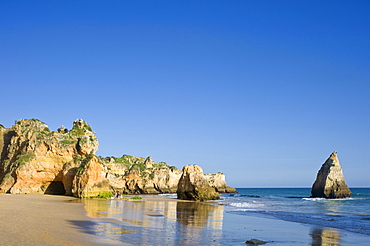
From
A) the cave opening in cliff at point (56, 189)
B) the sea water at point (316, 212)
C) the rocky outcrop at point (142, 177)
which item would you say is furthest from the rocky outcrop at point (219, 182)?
the cave opening in cliff at point (56, 189)

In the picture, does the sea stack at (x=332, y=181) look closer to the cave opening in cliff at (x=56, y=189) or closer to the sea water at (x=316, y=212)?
the sea water at (x=316, y=212)

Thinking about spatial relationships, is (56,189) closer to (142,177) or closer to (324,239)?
(142,177)

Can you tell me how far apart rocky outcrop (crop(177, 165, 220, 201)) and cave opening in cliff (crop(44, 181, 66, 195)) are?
1735 centimetres

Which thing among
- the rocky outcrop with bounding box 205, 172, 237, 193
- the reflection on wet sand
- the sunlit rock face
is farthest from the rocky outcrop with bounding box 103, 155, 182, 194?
the reflection on wet sand

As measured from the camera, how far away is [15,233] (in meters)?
13.8

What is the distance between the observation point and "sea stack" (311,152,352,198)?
79.2 m

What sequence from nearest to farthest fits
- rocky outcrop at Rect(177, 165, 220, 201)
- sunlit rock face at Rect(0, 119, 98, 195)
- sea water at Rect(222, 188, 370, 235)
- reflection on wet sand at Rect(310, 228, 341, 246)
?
reflection on wet sand at Rect(310, 228, 341, 246) < sea water at Rect(222, 188, 370, 235) < sunlit rock face at Rect(0, 119, 98, 195) < rocky outcrop at Rect(177, 165, 220, 201)

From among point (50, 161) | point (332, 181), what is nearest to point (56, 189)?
point (50, 161)

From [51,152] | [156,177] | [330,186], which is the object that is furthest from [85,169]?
[330,186]

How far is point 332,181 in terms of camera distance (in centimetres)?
8006

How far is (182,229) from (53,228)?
633 centimetres

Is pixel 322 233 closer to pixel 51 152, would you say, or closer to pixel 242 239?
pixel 242 239

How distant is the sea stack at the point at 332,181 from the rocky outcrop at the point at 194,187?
36790 millimetres

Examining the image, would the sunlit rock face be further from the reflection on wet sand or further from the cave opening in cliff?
the reflection on wet sand
